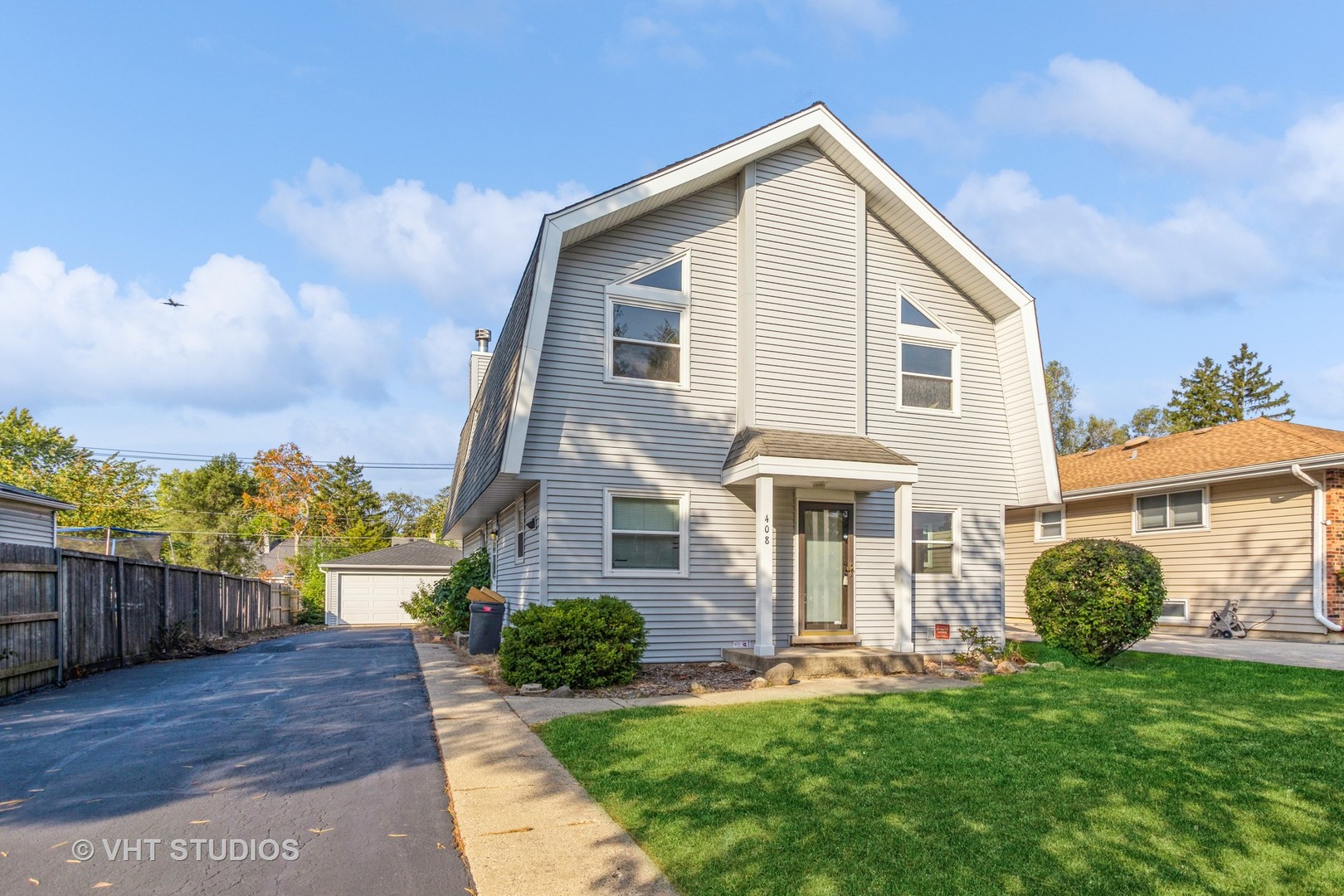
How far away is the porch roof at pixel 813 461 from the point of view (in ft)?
34.2

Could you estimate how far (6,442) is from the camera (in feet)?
144

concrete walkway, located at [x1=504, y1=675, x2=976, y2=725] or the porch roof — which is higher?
the porch roof

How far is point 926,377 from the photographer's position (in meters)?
13.1

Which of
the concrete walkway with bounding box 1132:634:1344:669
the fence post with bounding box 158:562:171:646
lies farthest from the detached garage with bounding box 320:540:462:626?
the concrete walkway with bounding box 1132:634:1344:669

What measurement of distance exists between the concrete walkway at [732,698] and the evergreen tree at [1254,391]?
37588 millimetres

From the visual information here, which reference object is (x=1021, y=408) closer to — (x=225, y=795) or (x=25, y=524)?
(x=225, y=795)

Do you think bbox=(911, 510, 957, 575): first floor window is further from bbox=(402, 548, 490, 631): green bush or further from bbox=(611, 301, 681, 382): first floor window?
bbox=(402, 548, 490, 631): green bush

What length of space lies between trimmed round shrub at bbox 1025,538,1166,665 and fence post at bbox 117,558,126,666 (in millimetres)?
13487

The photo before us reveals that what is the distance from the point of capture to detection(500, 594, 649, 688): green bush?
914 cm

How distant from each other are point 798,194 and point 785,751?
899 centimetres

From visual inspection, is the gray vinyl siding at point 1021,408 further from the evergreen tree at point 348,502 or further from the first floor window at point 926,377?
the evergreen tree at point 348,502

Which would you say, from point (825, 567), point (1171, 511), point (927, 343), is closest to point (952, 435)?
point (927, 343)

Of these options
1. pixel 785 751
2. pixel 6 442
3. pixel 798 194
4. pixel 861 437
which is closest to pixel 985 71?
pixel 798 194

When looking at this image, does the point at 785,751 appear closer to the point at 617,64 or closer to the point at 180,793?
the point at 180,793
